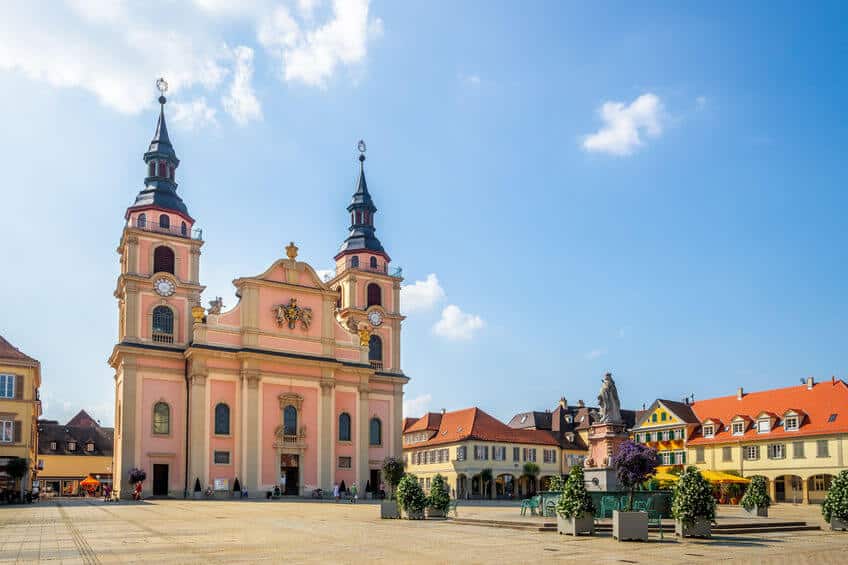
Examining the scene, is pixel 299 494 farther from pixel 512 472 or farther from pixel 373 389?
pixel 512 472

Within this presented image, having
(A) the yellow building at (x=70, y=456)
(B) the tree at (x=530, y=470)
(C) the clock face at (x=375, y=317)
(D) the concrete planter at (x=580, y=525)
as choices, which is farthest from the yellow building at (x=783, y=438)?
(A) the yellow building at (x=70, y=456)

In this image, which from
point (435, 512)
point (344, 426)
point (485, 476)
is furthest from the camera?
point (485, 476)

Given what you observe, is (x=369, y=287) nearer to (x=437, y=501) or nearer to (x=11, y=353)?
(x=11, y=353)

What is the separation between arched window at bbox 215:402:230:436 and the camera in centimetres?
5917

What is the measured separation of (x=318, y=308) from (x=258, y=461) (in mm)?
12788

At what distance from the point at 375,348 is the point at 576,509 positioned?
48598 millimetres

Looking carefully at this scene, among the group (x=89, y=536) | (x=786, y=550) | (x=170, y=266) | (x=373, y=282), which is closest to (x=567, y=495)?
(x=786, y=550)

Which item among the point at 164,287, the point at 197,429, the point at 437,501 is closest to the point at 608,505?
the point at 437,501

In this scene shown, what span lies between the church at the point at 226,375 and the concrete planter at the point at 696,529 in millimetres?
40951

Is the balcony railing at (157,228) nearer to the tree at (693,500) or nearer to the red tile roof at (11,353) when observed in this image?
the red tile roof at (11,353)

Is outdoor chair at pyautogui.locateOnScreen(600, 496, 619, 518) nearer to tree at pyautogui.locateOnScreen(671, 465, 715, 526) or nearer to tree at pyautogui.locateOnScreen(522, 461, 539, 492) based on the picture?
tree at pyautogui.locateOnScreen(671, 465, 715, 526)

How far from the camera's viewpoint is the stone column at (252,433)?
193 ft

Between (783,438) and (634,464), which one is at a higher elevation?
(634,464)

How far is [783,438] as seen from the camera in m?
62.4
